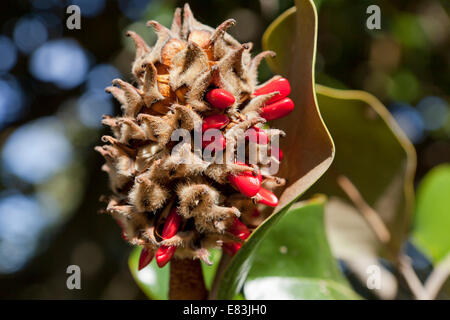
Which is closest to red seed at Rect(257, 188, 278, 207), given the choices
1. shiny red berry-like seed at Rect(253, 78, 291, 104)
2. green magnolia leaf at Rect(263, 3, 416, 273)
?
shiny red berry-like seed at Rect(253, 78, 291, 104)

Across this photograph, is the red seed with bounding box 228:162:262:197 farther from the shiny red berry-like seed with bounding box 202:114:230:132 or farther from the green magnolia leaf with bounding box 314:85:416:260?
the green magnolia leaf with bounding box 314:85:416:260

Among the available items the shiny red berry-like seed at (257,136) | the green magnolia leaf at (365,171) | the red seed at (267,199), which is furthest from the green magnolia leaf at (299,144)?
the green magnolia leaf at (365,171)

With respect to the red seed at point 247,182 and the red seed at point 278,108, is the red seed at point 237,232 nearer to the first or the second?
the red seed at point 247,182

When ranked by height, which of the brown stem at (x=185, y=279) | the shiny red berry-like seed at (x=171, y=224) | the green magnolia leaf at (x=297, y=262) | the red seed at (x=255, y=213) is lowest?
the green magnolia leaf at (x=297, y=262)

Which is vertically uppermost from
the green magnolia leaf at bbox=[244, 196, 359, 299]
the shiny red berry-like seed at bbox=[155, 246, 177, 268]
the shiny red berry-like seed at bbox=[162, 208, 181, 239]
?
the shiny red berry-like seed at bbox=[162, 208, 181, 239]

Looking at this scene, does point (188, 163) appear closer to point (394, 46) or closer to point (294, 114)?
point (294, 114)
